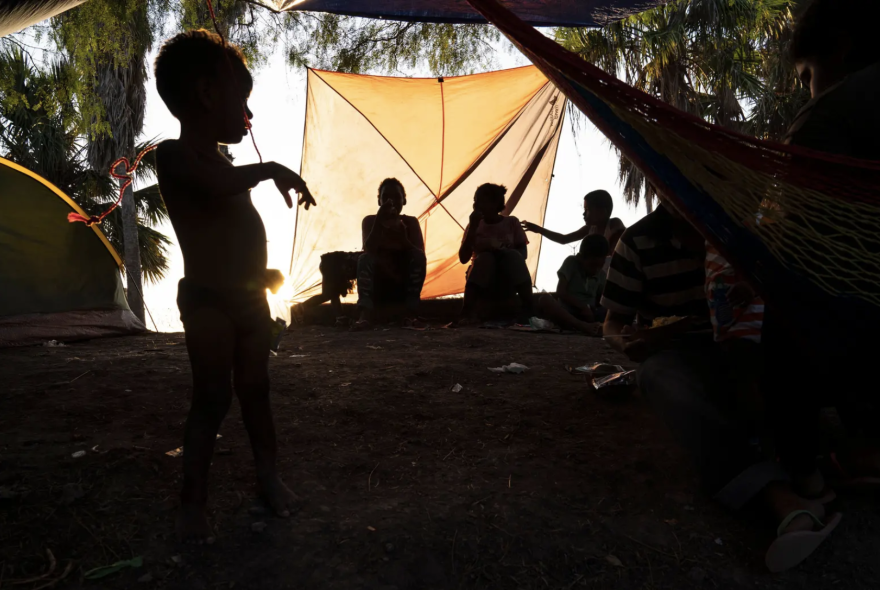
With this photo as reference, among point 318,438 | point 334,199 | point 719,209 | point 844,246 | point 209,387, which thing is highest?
point 334,199

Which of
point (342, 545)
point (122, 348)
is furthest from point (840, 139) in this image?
point (122, 348)

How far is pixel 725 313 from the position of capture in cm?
206

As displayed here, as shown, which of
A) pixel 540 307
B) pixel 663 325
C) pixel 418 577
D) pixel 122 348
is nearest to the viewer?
pixel 418 577

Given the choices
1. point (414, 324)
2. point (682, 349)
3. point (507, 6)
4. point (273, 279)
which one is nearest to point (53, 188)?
point (414, 324)

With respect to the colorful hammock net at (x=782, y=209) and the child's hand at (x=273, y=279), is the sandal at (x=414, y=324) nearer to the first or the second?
the child's hand at (x=273, y=279)

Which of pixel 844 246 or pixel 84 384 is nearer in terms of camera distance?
pixel 844 246

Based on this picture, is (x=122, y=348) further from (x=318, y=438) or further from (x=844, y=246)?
(x=844, y=246)

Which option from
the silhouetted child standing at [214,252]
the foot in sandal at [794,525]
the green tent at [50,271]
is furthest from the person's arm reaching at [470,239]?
the foot in sandal at [794,525]

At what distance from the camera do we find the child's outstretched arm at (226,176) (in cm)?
171

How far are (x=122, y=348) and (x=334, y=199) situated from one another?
3016mm

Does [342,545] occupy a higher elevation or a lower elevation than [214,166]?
lower

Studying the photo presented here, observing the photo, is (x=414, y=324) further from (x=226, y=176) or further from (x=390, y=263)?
(x=226, y=176)

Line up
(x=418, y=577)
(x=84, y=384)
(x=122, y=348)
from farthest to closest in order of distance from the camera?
(x=122, y=348), (x=84, y=384), (x=418, y=577)

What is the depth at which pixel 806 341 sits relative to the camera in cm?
171
